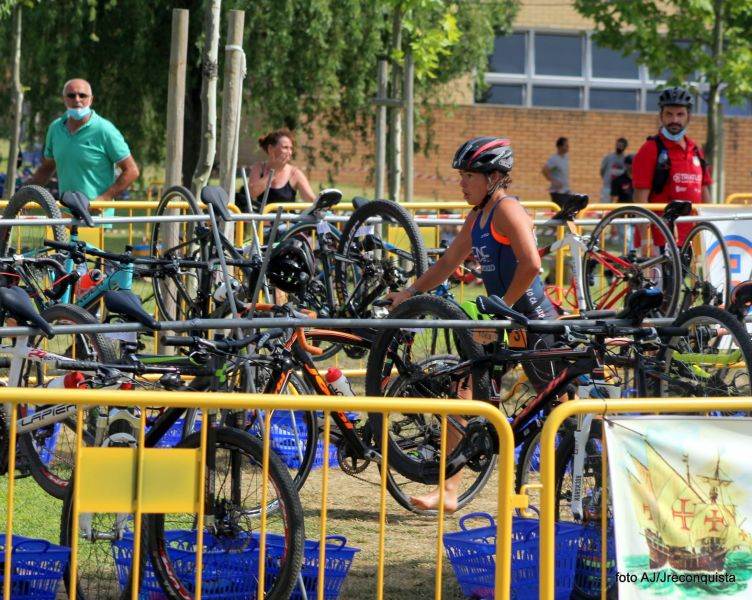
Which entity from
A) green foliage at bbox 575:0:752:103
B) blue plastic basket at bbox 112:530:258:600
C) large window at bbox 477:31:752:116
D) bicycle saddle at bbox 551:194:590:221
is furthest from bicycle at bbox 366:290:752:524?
large window at bbox 477:31:752:116

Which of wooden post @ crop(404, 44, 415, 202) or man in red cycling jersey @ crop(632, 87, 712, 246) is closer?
man in red cycling jersey @ crop(632, 87, 712, 246)

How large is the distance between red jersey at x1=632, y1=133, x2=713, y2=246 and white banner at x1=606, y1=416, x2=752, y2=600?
634 centimetres

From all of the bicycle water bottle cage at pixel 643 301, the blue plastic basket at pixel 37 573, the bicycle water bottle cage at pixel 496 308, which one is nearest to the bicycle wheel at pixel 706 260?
the bicycle water bottle cage at pixel 643 301

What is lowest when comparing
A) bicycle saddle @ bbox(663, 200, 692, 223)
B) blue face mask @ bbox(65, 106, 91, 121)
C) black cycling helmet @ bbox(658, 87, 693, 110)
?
bicycle saddle @ bbox(663, 200, 692, 223)

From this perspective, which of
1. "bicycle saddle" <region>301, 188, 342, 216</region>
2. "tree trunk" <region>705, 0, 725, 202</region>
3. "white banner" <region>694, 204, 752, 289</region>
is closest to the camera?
"bicycle saddle" <region>301, 188, 342, 216</region>

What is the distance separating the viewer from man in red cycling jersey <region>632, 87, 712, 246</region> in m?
10.2

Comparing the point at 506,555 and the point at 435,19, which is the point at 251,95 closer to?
the point at 435,19

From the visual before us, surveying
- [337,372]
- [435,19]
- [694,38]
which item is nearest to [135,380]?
[337,372]

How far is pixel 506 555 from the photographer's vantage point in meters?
4.28

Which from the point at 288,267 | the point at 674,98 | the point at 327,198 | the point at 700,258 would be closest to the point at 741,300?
the point at 288,267

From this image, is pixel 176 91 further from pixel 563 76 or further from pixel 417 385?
pixel 563 76

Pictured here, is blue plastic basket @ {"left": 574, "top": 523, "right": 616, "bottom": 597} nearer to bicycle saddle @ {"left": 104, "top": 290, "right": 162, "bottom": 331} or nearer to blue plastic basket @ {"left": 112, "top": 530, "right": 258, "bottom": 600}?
blue plastic basket @ {"left": 112, "top": 530, "right": 258, "bottom": 600}

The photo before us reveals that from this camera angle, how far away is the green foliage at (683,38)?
17203 millimetres

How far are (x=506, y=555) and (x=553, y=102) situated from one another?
26.3 metres
